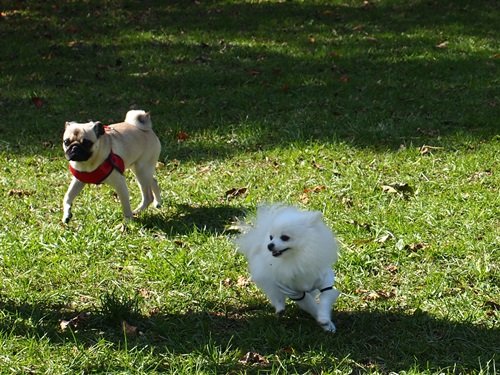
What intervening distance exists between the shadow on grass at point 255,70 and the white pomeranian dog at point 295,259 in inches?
150

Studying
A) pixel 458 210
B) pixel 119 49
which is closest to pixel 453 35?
pixel 119 49

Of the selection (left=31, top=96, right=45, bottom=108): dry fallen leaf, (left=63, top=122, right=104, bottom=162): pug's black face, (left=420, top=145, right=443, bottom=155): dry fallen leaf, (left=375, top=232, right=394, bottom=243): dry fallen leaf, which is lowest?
(left=31, top=96, right=45, bottom=108): dry fallen leaf

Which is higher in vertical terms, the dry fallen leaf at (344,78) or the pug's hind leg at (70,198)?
the pug's hind leg at (70,198)

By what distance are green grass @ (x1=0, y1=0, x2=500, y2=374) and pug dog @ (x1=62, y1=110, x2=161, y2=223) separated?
0.23m

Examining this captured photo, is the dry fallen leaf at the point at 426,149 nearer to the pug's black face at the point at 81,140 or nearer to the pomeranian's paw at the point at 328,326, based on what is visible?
the pug's black face at the point at 81,140

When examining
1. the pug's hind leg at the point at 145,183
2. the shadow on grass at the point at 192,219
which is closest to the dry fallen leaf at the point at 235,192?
the shadow on grass at the point at 192,219

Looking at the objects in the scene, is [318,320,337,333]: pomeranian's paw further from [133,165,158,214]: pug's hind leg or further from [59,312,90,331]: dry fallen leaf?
[133,165,158,214]: pug's hind leg

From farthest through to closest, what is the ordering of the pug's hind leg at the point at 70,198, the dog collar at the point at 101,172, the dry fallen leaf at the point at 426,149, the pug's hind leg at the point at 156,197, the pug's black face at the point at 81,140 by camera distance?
1. the dry fallen leaf at the point at 426,149
2. the pug's hind leg at the point at 156,197
3. the pug's hind leg at the point at 70,198
4. the dog collar at the point at 101,172
5. the pug's black face at the point at 81,140

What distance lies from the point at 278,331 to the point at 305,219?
2.29 feet

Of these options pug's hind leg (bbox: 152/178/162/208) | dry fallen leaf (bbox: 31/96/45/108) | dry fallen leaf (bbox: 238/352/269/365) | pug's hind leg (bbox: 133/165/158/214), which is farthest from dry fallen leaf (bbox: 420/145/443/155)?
dry fallen leaf (bbox: 31/96/45/108)

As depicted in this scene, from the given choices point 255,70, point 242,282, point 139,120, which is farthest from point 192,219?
point 255,70

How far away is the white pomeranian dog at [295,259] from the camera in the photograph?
4133mm

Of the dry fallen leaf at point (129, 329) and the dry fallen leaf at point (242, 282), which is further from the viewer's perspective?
the dry fallen leaf at point (242, 282)

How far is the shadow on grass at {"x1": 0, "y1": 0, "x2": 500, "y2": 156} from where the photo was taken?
883 cm
